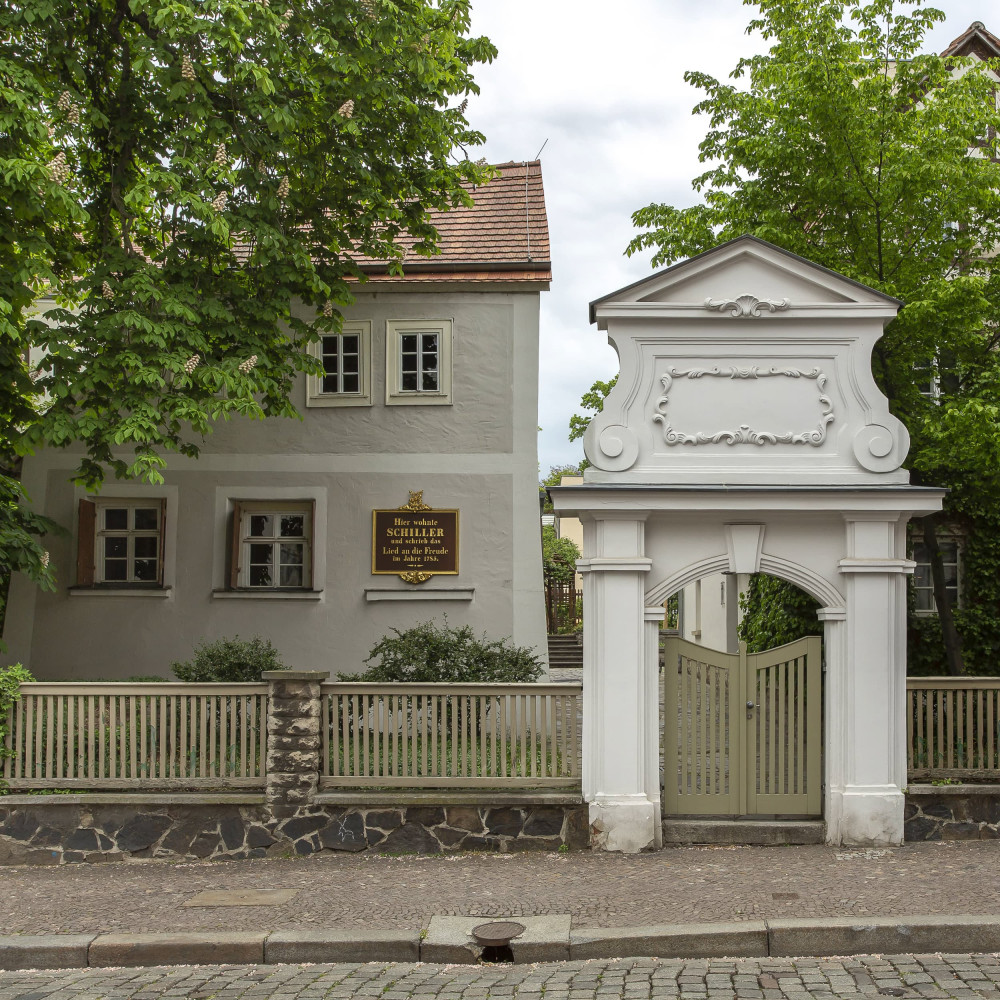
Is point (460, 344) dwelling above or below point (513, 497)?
above

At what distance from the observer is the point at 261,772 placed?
940 cm

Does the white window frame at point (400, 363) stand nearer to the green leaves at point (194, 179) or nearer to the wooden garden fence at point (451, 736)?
the green leaves at point (194, 179)

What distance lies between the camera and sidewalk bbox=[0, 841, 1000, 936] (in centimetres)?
729

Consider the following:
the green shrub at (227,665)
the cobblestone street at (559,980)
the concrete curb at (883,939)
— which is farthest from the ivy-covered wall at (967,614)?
the cobblestone street at (559,980)

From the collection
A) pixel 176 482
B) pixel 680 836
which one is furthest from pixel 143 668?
pixel 680 836

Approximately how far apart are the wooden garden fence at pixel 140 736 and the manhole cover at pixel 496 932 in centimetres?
309

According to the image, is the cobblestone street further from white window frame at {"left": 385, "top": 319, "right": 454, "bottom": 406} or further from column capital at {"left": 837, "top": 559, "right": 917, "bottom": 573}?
white window frame at {"left": 385, "top": 319, "right": 454, "bottom": 406}

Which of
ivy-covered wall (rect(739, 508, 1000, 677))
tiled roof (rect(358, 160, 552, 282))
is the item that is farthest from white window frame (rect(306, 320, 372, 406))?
ivy-covered wall (rect(739, 508, 1000, 677))

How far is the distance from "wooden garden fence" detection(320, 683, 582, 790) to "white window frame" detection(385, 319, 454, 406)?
620 cm

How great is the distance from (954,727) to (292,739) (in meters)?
5.99

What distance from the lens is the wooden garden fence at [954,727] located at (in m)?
9.34

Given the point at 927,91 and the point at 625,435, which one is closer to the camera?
the point at 625,435

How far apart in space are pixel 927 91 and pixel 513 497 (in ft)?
25.6

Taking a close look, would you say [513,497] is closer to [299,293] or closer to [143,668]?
[299,293]
